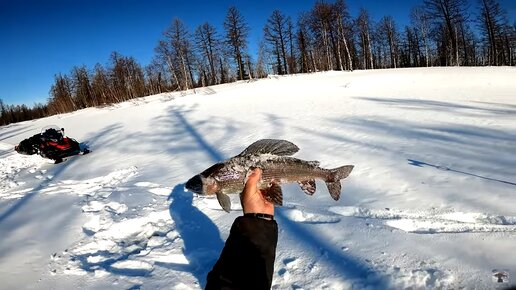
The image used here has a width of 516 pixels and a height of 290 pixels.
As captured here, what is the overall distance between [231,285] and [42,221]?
5.83 metres

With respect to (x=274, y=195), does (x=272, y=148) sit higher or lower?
higher

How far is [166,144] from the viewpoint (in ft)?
38.2

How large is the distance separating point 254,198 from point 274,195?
0.36ft

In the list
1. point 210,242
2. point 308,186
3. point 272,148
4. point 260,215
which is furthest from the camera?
point 210,242

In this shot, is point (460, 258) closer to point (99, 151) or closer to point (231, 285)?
point (231, 285)

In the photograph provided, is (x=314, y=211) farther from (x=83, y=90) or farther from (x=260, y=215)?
(x=83, y=90)

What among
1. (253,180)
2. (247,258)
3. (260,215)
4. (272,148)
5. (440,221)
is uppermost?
(272,148)

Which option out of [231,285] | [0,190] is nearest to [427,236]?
[231,285]

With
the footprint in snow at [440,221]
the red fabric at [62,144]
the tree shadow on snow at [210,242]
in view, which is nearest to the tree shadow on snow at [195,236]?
the tree shadow on snow at [210,242]

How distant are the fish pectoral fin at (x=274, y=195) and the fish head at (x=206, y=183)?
279mm

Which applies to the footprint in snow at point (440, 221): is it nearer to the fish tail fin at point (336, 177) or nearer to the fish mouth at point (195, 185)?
the fish tail fin at point (336, 177)

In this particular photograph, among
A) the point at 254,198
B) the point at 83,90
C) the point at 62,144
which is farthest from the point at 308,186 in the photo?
the point at 83,90

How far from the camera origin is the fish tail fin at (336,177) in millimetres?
2158

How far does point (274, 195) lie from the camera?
1808 mm
